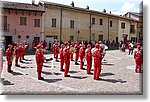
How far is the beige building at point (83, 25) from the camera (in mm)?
4047

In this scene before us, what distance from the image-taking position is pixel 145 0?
11.7ft

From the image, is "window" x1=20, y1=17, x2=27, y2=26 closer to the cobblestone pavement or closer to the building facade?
the building facade

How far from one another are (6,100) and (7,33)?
4.20ft

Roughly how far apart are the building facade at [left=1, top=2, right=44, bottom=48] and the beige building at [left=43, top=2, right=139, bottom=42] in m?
0.24

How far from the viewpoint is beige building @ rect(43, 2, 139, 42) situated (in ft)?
13.3

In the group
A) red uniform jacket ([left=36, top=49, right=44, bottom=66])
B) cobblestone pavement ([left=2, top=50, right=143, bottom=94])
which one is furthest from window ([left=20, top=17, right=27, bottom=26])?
red uniform jacket ([left=36, top=49, right=44, bottom=66])

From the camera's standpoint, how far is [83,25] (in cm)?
418

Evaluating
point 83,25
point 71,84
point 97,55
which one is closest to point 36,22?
point 83,25

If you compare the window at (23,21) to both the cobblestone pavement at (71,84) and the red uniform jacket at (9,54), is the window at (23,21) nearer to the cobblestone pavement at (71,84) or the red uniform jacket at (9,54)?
the red uniform jacket at (9,54)

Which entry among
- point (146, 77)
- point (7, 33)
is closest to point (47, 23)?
point (7, 33)

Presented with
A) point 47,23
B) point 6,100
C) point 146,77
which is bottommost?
point 6,100

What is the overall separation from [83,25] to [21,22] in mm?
1452

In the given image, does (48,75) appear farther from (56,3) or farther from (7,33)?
(56,3)

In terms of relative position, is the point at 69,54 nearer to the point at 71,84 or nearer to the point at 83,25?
the point at 83,25
